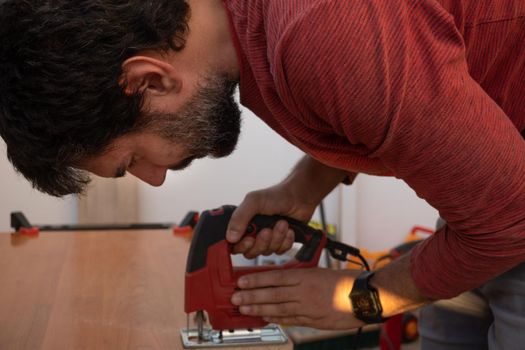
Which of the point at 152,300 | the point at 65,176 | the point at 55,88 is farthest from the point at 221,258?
the point at 55,88

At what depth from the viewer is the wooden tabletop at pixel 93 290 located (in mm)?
1161

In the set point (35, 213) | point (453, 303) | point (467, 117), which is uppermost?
point (467, 117)

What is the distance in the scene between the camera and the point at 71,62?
881mm

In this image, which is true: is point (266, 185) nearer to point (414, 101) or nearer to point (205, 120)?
point (205, 120)

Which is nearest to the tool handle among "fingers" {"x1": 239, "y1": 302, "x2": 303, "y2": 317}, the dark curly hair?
"fingers" {"x1": 239, "y1": 302, "x2": 303, "y2": 317}

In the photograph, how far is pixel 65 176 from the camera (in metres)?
1.07

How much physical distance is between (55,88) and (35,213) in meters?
2.23

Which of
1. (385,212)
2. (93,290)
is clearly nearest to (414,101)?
(93,290)

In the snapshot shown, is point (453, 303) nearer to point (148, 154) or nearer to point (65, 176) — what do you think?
point (148, 154)

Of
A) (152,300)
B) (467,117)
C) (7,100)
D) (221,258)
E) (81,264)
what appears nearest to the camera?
(467,117)

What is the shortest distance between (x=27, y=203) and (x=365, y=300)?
2.18 metres

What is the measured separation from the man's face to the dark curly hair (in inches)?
2.1

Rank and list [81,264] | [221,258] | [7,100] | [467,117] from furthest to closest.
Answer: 1. [81,264]
2. [221,258]
3. [7,100]
4. [467,117]

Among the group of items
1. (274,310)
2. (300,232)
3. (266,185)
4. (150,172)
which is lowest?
(266,185)
